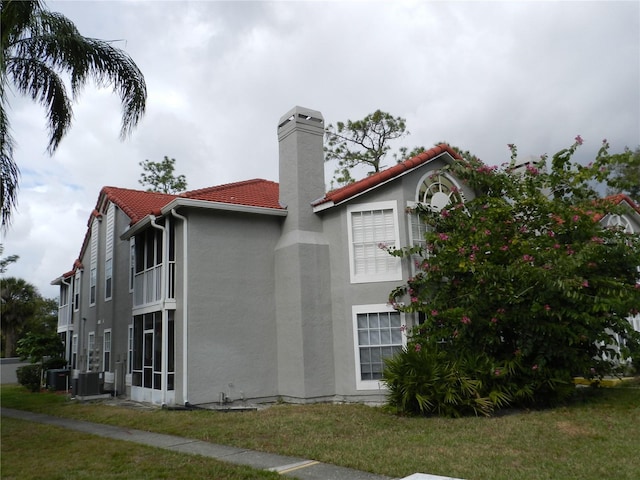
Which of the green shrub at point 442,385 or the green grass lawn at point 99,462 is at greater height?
the green shrub at point 442,385

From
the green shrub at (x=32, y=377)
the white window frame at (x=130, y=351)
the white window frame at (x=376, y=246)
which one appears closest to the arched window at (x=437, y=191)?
the white window frame at (x=376, y=246)

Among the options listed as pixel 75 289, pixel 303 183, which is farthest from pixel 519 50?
pixel 75 289

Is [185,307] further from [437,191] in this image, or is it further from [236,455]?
[437,191]

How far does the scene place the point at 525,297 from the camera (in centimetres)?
1082

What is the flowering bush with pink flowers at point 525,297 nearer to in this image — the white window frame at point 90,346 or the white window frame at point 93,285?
the white window frame at point 90,346

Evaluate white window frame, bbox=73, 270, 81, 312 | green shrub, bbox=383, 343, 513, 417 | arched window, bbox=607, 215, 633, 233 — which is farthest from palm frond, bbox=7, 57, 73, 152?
arched window, bbox=607, 215, 633, 233

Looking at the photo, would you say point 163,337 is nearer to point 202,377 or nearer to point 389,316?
point 202,377

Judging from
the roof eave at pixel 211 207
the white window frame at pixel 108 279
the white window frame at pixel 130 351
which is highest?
the roof eave at pixel 211 207

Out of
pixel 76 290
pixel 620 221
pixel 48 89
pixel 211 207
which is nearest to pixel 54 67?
pixel 48 89

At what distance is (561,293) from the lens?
10461 mm

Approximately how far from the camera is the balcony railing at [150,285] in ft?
44.1

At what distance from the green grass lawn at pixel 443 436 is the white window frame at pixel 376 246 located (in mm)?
3180

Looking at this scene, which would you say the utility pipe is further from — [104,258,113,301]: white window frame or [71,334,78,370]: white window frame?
[104,258,113,301]: white window frame

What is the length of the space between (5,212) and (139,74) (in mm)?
4453
